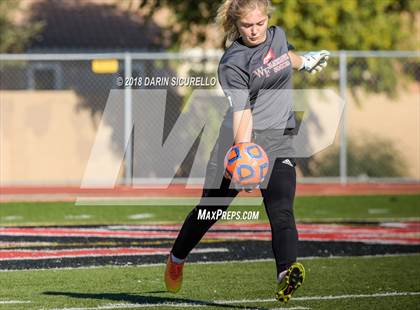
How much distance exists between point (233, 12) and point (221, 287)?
2.35 metres

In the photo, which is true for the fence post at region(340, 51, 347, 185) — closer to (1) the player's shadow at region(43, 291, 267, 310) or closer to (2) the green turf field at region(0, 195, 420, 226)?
(2) the green turf field at region(0, 195, 420, 226)

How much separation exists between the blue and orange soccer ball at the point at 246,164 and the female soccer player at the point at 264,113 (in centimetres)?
9

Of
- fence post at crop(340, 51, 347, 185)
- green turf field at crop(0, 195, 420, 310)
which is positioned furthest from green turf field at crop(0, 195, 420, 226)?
green turf field at crop(0, 195, 420, 310)

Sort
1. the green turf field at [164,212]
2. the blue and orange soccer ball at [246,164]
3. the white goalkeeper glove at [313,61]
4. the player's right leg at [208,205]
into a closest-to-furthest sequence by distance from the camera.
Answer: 1. the blue and orange soccer ball at [246,164]
2. the player's right leg at [208,205]
3. the white goalkeeper glove at [313,61]
4. the green turf field at [164,212]

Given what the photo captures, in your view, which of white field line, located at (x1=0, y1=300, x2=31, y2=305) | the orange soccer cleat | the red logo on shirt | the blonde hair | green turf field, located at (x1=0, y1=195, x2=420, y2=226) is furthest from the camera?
green turf field, located at (x1=0, y1=195, x2=420, y2=226)

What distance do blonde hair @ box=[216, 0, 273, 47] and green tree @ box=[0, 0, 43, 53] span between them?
1855 cm

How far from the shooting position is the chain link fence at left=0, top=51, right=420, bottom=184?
17969 mm

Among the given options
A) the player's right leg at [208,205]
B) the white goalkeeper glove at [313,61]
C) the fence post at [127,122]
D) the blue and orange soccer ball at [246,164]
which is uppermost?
the white goalkeeper glove at [313,61]

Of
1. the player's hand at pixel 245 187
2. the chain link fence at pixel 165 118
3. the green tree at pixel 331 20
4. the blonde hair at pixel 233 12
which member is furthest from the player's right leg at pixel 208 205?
the green tree at pixel 331 20

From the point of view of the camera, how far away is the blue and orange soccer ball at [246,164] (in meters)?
5.97

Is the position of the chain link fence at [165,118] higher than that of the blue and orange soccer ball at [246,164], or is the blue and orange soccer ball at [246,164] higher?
the blue and orange soccer ball at [246,164]

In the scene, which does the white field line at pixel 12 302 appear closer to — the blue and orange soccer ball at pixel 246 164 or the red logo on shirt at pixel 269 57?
the blue and orange soccer ball at pixel 246 164

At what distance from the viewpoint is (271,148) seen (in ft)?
20.7

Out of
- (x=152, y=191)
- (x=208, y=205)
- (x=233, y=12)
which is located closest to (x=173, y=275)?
(x=208, y=205)
